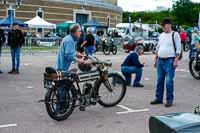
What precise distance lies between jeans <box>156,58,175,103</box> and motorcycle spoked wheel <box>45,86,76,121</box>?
216 centimetres

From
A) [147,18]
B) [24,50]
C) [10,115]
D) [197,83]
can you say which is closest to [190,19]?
[147,18]

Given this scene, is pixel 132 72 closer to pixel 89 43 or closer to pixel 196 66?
pixel 196 66

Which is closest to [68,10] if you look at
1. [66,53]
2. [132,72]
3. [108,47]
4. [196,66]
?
[108,47]

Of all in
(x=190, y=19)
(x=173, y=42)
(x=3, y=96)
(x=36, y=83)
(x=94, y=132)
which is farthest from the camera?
(x=190, y=19)

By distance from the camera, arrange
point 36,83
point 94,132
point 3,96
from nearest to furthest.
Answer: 1. point 94,132
2. point 3,96
3. point 36,83

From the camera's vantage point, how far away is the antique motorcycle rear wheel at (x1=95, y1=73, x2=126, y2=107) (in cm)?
841

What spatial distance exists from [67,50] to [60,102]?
3.06 ft

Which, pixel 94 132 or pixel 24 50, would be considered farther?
pixel 24 50

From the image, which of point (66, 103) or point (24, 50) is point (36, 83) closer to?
point (66, 103)

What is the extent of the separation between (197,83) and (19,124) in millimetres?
7017

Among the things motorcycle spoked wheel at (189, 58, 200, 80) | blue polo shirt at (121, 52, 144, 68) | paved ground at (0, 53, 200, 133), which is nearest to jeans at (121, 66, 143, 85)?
blue polo shirt at (121, 52, 144, 68)

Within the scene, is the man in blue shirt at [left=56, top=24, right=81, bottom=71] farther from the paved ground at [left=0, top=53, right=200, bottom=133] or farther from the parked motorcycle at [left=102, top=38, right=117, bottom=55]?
the parked motorcycle at [left=102, top=38, right=117, bottom=55]

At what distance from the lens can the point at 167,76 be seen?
8.80m

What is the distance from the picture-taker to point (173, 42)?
8.70 meters
